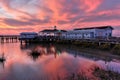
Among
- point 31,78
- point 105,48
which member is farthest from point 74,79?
point 105,48

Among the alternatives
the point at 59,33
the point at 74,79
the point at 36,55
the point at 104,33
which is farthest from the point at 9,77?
the point at 59,33

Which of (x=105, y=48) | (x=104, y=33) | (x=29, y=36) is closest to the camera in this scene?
(x=105, y=48)

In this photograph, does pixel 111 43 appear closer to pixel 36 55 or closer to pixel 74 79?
pixel 36 55

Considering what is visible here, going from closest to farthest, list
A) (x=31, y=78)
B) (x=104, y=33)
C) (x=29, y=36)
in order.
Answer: (x=31, y=78) < (x=104, y=33) < (x=29, y=36)

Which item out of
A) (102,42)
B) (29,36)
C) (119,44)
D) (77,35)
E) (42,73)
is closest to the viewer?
(42,73)

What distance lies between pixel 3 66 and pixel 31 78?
23.0 feet

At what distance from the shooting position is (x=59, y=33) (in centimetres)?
7644

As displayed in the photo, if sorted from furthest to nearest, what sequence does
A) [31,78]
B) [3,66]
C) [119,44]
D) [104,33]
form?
[104,33] → [119,44] → [3,66] → [31,78]

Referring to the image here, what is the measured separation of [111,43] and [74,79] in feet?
74.3

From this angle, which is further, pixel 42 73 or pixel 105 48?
pixel 105 48

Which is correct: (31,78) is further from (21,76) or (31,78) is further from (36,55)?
(36,55)

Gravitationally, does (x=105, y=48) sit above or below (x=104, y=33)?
below

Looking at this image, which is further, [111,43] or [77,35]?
[77,35]

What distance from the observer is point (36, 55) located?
32375 millimetres
